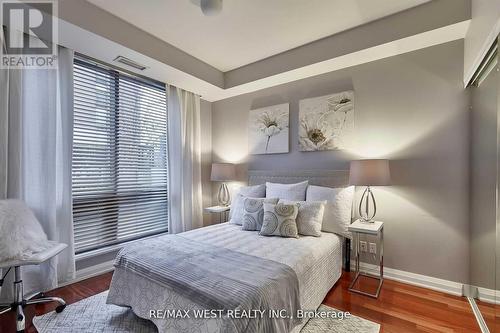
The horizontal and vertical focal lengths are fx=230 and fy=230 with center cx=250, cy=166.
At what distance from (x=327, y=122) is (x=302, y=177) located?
81 cm

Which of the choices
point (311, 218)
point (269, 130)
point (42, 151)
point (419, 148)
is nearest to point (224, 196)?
point (269, 130)

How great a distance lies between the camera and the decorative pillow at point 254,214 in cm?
266

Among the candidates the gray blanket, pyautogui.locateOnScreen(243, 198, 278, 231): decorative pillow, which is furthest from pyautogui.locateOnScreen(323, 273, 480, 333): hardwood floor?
pyautogui.locateOnScreen(243, 198, 278, 231): decorative pillow

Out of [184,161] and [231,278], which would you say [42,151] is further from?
[231,278]

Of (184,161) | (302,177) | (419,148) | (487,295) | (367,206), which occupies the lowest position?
(487,295)

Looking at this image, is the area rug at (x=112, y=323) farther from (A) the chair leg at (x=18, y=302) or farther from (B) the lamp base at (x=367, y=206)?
(B) the lamp base at (x=367, y=206)

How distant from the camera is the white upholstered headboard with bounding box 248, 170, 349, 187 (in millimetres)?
2902

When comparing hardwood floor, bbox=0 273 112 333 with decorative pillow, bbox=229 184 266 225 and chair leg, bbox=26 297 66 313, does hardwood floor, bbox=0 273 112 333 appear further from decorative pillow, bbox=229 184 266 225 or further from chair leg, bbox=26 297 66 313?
decorative pillow, bbox=229 184 266 225

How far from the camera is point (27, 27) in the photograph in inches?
84.9

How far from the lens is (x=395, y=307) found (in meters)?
2.08

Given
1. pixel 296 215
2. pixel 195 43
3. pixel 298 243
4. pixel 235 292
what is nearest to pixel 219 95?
pixel 195 43

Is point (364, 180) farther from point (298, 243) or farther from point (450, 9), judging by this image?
point (450, 9)

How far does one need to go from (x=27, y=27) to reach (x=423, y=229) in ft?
14.5

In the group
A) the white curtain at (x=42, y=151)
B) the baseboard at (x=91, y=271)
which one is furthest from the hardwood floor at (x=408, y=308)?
the white curtain at (x=42, y=151)
